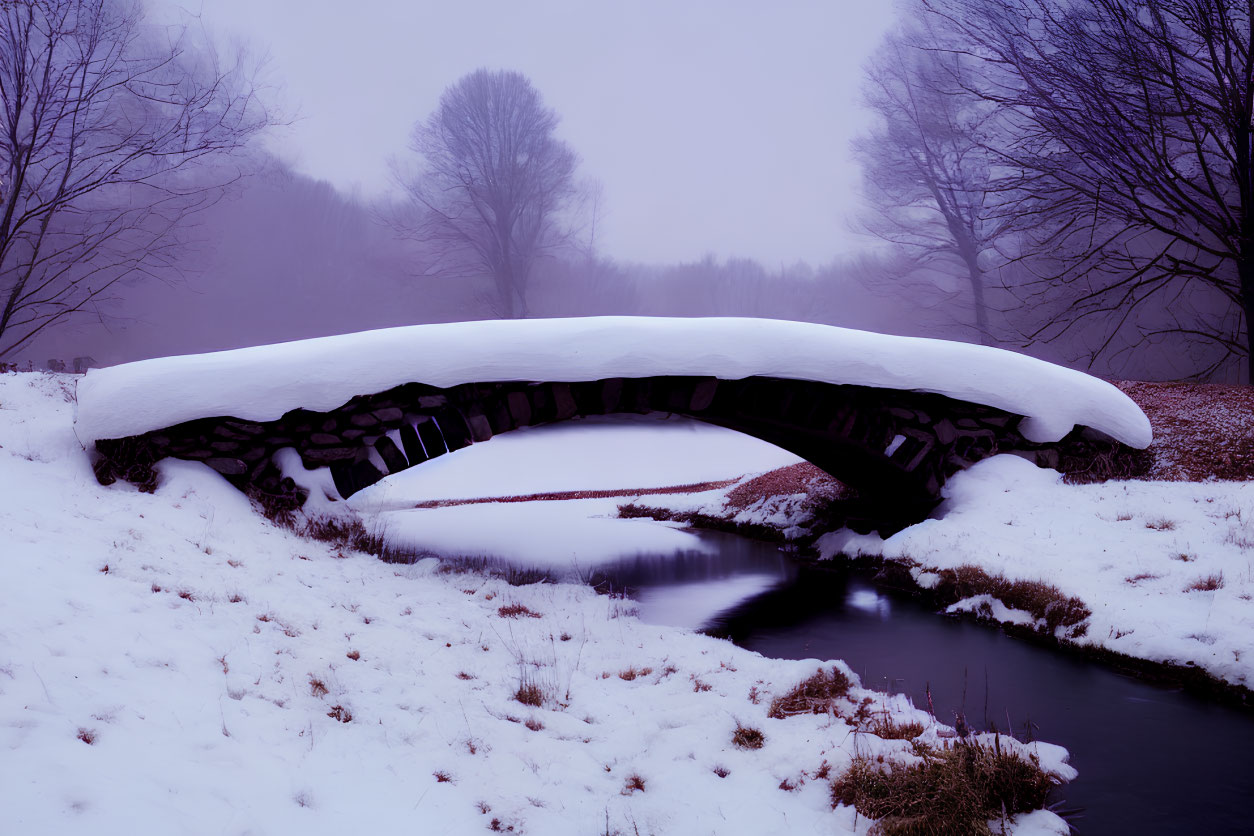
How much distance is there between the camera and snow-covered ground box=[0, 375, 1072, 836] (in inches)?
120

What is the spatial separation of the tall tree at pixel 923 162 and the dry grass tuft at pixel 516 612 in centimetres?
2040

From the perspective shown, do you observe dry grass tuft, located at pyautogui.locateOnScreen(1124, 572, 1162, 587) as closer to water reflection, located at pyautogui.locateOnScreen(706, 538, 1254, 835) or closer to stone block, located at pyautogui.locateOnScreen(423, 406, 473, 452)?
water reflection, located at pyautogui.locateOnScreen(706, 538, 1254, 835)

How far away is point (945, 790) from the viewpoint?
11.0 ft

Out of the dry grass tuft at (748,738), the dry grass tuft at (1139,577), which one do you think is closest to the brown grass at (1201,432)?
the dry grass tuft at (1139,577)

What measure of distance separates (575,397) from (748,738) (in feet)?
15.2

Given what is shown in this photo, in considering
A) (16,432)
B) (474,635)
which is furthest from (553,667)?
(16,432)

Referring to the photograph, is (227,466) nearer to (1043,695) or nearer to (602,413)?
(602,413)

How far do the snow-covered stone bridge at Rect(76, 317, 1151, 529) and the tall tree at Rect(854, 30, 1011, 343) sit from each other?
1497cm

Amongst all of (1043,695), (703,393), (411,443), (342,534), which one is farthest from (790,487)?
(342,534)

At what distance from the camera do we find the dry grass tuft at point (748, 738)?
4070 mm

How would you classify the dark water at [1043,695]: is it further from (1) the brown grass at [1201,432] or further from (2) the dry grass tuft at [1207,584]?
(1) the brown grass at [1201,432]

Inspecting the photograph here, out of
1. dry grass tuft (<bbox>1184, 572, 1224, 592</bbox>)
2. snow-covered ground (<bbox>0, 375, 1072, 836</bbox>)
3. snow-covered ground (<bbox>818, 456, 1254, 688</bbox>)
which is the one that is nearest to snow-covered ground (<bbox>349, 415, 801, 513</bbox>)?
snow-covered ground (<bbox>0, 375, 1072, 836</bbox>)

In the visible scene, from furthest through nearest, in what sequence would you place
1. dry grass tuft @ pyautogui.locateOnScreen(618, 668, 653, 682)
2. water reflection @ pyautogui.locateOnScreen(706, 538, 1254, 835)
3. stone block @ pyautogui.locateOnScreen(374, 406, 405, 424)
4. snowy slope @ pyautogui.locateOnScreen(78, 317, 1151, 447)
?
1. stone block @ pyautogui.locateOnScreen(374, 406, 405, 424)
2. snowy slope @ pyautogui.locateOnScreen(78, 317, 1151, 447)
3. dry grass tuft @ pyautogui.locateOnScreen(618, 668, 653, 682)
4. water reflection @ pyautogui.locateOnScreen(706, 538, 1254, 835)

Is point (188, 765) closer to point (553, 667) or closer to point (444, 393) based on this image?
point (553, 667)
